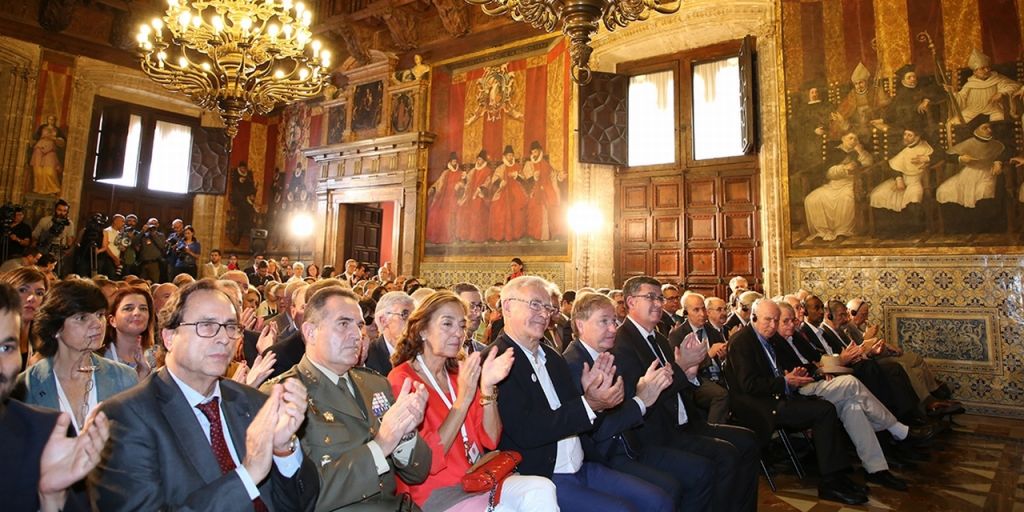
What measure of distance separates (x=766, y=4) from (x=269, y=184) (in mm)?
12941

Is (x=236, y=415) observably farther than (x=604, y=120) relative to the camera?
No

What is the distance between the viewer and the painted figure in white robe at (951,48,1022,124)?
293 inches

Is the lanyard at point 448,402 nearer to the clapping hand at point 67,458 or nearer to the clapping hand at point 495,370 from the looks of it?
the clapping hand at point 495,370

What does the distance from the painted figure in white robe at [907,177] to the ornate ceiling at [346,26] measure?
7039 mm

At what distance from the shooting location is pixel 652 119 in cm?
1068

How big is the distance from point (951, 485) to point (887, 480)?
1.83ft

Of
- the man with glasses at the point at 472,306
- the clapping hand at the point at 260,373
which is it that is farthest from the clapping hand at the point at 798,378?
the clapping hand at the point at 260,373

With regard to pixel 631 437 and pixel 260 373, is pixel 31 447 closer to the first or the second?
pixel 260 373

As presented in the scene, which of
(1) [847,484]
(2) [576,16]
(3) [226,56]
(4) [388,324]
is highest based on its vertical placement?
(3) [226,56]

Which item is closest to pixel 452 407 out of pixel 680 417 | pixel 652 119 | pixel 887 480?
pixel 680 417

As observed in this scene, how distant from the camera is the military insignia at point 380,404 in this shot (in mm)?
2309

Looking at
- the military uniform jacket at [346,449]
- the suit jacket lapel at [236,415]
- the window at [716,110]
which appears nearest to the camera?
the suit jacket lapel at [236,415]

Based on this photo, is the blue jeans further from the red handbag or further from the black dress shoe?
the black dress shoe

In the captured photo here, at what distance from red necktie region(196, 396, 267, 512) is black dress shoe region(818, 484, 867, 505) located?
409 cm
